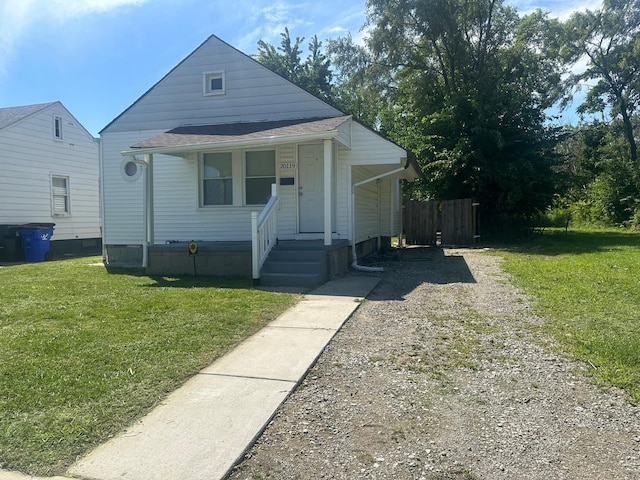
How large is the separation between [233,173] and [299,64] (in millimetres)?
27526

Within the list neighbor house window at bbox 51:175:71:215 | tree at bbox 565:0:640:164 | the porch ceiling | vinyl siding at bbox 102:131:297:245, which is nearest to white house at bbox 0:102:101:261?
neighbor house window at bbox 51:175:71:215

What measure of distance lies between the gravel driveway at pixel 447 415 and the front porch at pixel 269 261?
123 inches

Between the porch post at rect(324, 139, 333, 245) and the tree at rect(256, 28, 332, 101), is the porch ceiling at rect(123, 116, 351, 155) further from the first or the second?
the tree at rect(256, 28, 332, 101)

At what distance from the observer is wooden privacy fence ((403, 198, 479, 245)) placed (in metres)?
17.0

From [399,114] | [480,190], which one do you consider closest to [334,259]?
[480,190]

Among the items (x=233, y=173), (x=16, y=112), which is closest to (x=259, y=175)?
(x=233, y=173)

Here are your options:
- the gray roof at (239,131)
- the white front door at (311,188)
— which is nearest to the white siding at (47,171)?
the gray roof at (239,131)

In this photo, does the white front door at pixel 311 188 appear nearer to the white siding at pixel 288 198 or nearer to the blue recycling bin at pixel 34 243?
the white siding at pixel 288 198

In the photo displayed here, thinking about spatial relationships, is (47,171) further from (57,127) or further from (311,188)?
(311,188)

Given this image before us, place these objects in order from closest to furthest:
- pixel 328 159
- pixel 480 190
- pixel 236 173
→ pixel 328 159 → pixel 236 173 → pixel 480 190

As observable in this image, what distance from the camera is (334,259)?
348 inches

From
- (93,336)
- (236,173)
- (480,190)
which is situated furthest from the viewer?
(480,190)

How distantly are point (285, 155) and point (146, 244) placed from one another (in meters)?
3.71

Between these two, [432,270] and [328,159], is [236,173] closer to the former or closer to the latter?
[328,159]
